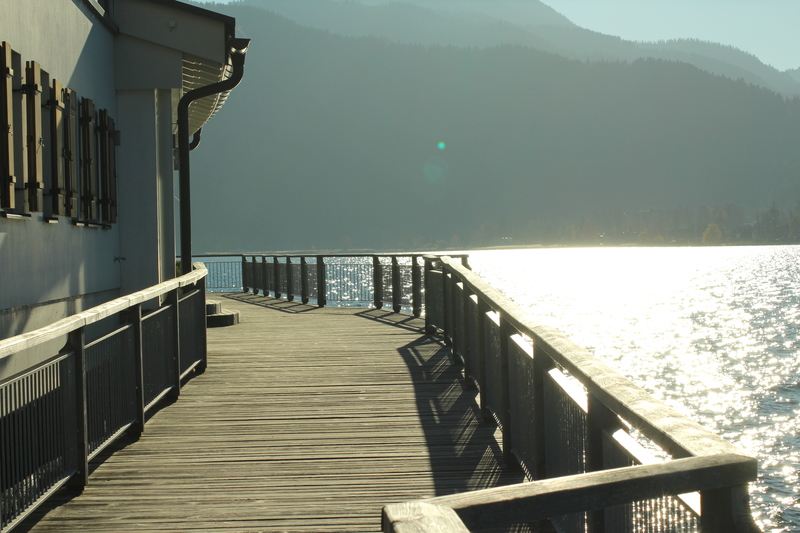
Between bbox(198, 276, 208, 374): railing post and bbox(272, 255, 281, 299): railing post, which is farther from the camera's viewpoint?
bbox(272, 255, 281, 299): railing post

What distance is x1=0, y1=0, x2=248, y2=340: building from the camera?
6.05 metres

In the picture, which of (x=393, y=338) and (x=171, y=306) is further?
(x=393, y=338)

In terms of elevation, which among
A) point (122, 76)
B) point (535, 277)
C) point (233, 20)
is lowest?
point (535, 277)

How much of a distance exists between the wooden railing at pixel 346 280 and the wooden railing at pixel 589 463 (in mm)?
9409

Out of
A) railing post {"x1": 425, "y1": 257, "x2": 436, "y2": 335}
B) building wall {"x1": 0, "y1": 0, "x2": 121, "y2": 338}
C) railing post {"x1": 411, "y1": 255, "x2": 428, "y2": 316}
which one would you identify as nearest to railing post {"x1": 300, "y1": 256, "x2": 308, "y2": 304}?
railing post {"x1": 411, "y1": 255, "x2": 428, "y2": 316}

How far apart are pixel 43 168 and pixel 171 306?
1635 millimetres

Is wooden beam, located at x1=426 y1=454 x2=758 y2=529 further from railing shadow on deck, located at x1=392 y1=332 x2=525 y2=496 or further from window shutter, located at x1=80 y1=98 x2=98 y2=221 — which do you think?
window shutter, located at x1=80 y1=98 x2=98 y2=221

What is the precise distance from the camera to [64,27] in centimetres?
740

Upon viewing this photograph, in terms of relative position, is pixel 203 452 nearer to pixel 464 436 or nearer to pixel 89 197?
pixel 464 436

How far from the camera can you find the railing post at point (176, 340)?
714 centimetres

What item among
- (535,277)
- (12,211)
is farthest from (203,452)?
(535,277)

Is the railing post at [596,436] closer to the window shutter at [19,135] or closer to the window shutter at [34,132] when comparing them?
the window shutter at [19,135]

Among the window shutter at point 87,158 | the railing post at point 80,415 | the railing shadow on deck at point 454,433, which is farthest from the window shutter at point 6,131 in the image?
the railing shadow on deck at point 454,433

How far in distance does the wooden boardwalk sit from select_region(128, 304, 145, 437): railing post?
0.13m
